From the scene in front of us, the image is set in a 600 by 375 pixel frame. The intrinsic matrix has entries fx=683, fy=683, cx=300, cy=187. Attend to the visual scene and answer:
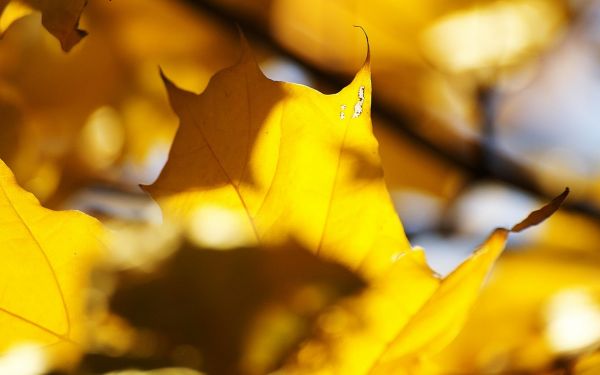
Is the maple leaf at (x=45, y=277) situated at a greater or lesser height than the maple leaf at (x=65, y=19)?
lesser

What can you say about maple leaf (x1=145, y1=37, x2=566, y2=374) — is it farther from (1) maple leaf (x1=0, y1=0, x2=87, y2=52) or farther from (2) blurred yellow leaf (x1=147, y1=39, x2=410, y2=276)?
(1) maple leaf (x1=0, y1=0, x2=87, y2=52)

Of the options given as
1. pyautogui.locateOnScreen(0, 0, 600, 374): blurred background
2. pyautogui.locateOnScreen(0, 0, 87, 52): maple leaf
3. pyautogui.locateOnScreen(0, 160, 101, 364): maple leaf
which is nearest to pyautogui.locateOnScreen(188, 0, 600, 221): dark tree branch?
pyautogui.locateOnScreen(0, 0, 600, 374): blurred background

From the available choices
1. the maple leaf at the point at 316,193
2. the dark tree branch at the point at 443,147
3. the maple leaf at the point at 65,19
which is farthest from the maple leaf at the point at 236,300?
the dark tree branch at the point at 443,147

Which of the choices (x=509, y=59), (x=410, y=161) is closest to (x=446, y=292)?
(x=410, y=161)

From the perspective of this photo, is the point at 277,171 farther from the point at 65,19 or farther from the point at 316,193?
the point at 65,19

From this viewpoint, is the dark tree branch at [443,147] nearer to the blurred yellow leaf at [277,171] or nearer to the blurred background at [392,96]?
the blurred background at [392,96]

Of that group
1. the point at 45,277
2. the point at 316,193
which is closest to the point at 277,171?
the point at 316,193

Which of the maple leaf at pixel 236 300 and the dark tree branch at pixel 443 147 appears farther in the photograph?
the dark tree branch at pixel 443 147
